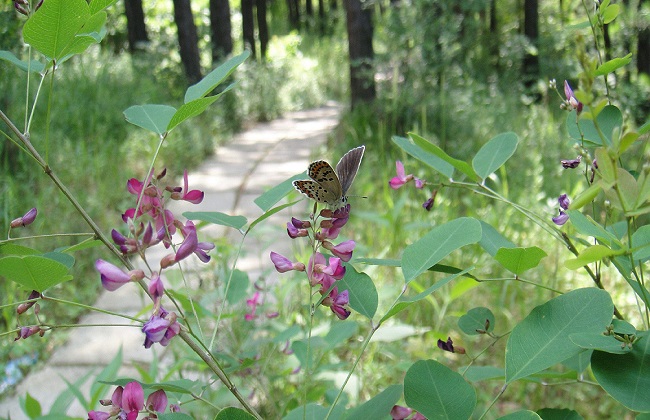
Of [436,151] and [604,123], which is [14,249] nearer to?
[436,151]

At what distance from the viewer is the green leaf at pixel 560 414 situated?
672 mm

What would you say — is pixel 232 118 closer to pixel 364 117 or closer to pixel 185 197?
pixel 364 117

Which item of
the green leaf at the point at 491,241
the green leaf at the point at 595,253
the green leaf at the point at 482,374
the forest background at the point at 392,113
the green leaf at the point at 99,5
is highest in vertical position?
the green leaf at the point at 99,5

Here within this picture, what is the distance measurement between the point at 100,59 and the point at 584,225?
325 inches

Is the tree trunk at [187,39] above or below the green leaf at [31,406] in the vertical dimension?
above

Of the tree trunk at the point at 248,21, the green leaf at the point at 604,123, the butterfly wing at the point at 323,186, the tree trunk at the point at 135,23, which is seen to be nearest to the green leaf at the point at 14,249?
the butterfly wing at the point at 323,186

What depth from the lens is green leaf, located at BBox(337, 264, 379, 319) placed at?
28.1 inches

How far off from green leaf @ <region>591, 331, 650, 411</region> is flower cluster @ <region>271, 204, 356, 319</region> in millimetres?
257

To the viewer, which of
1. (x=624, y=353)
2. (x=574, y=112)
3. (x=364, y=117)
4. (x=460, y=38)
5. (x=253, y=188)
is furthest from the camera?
(x=460, y=38)

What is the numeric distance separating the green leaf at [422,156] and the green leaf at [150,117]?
1.04 ft

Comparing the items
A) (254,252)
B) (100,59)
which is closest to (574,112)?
(254,252)

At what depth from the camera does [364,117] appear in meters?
6.07

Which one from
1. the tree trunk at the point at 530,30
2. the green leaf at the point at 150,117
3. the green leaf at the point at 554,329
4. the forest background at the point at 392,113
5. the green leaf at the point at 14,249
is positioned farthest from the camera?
the tree trunk at the point at 530,30

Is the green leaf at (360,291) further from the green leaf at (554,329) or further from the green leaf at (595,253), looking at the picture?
the green leaf at (595,253)
